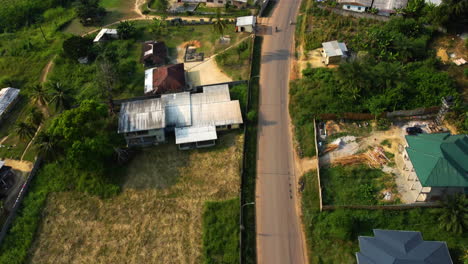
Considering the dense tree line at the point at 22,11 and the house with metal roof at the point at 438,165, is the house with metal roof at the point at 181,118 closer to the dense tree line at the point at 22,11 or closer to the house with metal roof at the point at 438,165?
the house with metal roof at the point at 438,165

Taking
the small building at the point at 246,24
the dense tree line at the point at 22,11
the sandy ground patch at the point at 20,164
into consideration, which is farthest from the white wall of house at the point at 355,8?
the dense tree line at the point at 22,11

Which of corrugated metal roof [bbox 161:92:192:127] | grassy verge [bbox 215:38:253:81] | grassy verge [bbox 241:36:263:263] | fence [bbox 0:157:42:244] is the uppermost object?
grassy verge [bbox 215:38:253:81]

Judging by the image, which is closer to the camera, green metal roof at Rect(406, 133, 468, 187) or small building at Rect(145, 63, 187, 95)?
green metal roof at Rect(406, 133, 468, 187)

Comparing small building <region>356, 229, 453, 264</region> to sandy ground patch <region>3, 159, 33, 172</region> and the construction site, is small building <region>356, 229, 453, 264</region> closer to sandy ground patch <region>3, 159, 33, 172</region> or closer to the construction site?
the construction site

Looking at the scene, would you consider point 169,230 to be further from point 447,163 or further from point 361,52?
point 361,52

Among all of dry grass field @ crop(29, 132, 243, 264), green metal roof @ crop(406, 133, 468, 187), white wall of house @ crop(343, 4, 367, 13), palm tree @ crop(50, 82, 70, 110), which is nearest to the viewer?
green metal roof @ crop(406, 133, 468, 187)

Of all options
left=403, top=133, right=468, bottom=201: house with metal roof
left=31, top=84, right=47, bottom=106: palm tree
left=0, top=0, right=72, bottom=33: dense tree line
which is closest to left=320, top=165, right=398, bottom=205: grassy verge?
left=403, top=133, right=468, bottom=201: house with metal roof
